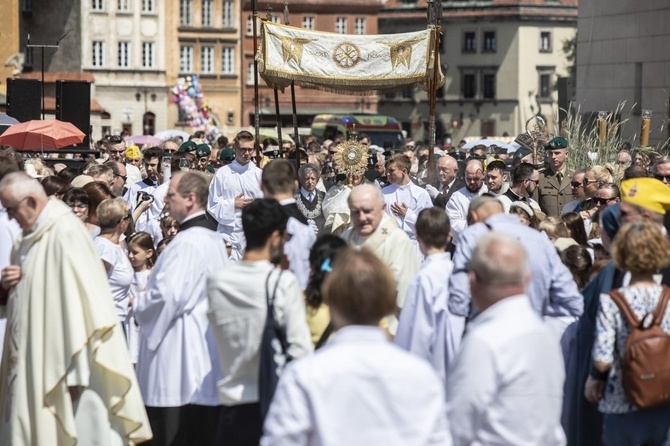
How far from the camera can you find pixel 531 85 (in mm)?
95188

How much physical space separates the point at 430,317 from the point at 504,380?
103 inches

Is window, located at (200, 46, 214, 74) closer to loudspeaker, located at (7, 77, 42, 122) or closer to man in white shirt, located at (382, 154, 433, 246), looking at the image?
loudspeaker, located at (7, 77, 42, 122)

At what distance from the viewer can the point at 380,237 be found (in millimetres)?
9070

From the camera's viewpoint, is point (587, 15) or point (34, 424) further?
point (587, 15)

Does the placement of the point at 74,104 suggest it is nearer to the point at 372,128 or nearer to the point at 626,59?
the point at 626,59

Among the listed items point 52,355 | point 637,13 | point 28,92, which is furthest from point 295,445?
point 637,13

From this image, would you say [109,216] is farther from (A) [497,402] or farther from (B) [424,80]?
(B) [424,80]

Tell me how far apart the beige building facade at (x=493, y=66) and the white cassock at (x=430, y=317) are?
84.4m

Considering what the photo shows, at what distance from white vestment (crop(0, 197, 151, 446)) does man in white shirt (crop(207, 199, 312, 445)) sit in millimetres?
976

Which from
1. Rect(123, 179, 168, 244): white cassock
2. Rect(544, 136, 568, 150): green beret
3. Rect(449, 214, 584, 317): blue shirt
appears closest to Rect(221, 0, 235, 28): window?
Rect(123, 179, 168, 244): white cassock

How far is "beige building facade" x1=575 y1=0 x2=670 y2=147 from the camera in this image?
3120 cm

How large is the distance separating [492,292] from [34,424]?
3.34m

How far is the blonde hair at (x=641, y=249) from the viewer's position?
7.61 meters

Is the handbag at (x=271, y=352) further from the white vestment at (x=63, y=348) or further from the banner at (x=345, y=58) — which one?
the banner at (x=345, y=58)
